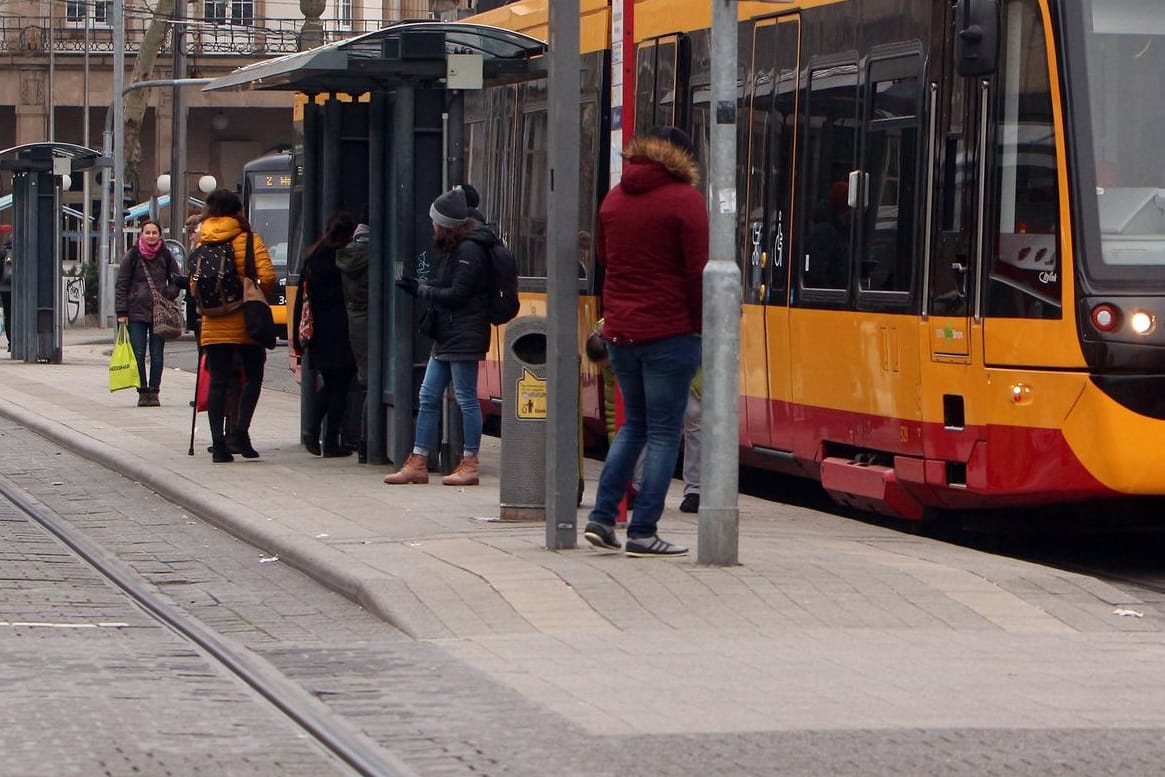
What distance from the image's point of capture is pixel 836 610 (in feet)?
28.6

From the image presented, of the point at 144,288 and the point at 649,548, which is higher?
the point at 144,288

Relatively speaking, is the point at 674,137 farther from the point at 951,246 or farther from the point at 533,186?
the point at 533,186

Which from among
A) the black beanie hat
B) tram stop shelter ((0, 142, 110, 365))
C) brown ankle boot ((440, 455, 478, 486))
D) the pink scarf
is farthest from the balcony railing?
the black beanie hat

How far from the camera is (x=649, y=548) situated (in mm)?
9594

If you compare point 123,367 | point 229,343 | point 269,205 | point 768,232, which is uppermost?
point 269,205

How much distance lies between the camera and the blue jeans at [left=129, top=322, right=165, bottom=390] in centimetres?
1995

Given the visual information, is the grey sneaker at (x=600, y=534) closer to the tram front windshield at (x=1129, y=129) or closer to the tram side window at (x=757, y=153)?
the tram front windshield at (x=1129, y=129)

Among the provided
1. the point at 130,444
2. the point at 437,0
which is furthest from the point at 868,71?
the point at 437,0

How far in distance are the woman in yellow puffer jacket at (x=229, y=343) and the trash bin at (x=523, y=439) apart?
143 inches

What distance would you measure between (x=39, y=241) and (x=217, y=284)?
1488cm

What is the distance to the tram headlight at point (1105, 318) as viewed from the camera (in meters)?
9.84

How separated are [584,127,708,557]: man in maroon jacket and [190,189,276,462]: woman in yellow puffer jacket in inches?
209

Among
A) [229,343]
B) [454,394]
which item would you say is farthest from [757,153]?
[229,343]

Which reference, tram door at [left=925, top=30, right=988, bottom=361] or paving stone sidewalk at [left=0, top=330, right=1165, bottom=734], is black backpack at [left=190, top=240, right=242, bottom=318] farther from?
tram door at [left=925, top=30, right=988, bottom=361]
